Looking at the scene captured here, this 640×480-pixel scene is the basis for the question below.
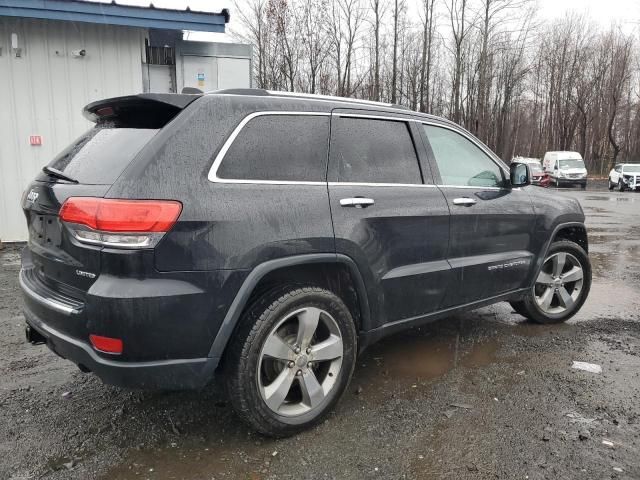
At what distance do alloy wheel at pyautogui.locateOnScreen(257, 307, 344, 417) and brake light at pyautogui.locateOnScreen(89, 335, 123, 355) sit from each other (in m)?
0.70

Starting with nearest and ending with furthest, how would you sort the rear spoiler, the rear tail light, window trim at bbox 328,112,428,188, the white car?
the rear tail light
the rear spoiler
window trim at bbox 328,112,428,188
the white car

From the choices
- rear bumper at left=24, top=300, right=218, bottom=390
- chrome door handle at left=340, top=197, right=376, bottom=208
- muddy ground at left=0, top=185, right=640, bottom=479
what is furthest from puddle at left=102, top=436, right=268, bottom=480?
chrome door handle at left=340, top=197, right=376, bottom=208

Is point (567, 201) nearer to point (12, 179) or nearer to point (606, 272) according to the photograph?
point (606, 272)

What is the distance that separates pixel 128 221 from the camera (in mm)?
2262

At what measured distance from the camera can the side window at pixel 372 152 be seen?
10.0 feet

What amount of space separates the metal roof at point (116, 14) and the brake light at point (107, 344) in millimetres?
6962

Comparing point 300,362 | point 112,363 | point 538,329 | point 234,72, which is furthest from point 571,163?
point 112,363

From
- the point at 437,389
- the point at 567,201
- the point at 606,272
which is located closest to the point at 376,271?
the point at 437,389

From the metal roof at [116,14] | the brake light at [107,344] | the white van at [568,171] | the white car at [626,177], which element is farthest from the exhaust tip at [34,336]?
the white van at [568,171]

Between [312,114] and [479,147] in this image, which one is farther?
[479,147]

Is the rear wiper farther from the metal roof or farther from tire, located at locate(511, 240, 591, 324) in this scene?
the metal roof

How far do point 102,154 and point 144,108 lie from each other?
0.33 meters

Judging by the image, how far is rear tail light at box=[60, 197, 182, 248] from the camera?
2.26 metres

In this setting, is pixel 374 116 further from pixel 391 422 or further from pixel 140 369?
pixel 140 369
